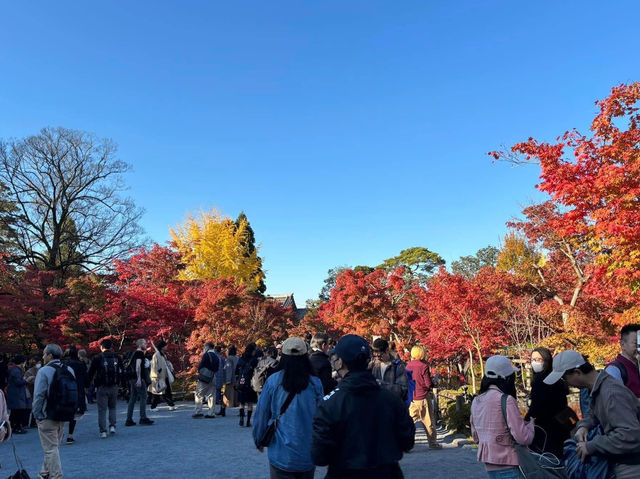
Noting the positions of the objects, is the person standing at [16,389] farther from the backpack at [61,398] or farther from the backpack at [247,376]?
the backpack at [61,398]

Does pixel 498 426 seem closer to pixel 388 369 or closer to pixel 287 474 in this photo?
pixel 287 474

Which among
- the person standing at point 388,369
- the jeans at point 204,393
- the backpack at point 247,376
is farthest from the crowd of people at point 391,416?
the jeans at point 204,393

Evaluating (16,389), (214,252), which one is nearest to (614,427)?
(16,389)

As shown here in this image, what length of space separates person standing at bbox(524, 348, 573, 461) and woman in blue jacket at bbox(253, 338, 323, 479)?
6.13ft

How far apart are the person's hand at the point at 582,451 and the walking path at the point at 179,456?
3.63 metres

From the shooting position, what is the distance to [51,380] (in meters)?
5.70

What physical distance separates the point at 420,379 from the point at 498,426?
419 cm

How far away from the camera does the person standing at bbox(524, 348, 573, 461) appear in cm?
361

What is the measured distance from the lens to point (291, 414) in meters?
3.31

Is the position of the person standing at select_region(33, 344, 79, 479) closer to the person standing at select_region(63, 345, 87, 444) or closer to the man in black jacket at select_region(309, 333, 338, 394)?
the person standing at select_region(63, 345, 87, 444)

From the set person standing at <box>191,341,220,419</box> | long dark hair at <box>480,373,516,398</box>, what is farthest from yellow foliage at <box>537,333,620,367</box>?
long dark hair at <box>480,373,516,398</box>

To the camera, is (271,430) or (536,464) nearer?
(536,464)

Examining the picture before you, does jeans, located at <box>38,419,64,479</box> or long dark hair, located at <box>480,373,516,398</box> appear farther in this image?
jeans, located at <box>38,419,64,479</box>

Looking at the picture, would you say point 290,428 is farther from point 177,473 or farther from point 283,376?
point 177,473
